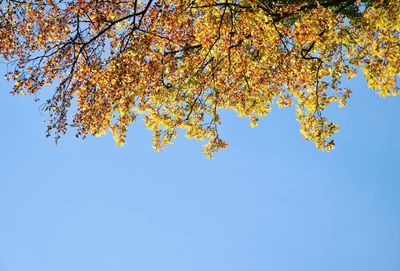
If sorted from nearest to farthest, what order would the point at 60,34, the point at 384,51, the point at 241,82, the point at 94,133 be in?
1. the point at 60,34
2. the point at 94,133
3. the point at 384,51
4. the point at 241,82

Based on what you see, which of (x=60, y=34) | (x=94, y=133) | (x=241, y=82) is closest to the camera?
(x=60, y=34)

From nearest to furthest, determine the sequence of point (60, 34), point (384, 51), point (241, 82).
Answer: point (60, 34)
point (384, 51)
point (241, 82)

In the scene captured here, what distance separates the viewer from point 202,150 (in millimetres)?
17938

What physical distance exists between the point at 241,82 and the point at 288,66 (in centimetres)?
256

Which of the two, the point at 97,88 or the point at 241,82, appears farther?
the point at 241,82

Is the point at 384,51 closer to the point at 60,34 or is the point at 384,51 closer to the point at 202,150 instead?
the point at 202,150

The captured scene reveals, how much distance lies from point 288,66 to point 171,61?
4.51 meters

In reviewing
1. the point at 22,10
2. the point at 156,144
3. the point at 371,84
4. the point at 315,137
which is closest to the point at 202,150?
the point at 156,144

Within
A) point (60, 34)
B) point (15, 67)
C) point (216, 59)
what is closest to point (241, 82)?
point (216, 59)

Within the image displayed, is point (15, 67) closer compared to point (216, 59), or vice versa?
point (15, 67)

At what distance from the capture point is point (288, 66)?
1584cm

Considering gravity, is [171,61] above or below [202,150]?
above

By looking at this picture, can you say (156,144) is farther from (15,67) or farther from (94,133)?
(15,67)

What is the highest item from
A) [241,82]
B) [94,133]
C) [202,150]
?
[241,82]
